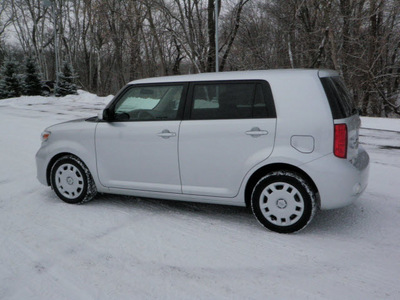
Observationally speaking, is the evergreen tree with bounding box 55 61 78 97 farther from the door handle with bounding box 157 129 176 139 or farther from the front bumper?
the door handle with bounding box 157 129 176 139

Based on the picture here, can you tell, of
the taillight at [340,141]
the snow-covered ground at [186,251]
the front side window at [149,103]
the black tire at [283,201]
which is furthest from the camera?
the front side window at [149,103]

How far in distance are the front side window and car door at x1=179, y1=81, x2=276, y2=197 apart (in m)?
0.20

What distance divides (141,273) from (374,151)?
6320mm

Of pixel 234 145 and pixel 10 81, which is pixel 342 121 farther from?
pixel 10 81

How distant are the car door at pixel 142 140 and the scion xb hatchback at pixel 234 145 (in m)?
0.01

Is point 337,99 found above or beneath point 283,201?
above

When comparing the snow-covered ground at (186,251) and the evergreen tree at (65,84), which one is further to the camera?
the evergreen tree at (65,84)

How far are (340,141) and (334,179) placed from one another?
369 mm

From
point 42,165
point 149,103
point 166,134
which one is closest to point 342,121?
point 166,134

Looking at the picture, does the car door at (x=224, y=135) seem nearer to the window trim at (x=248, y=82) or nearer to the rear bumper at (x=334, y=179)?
the window trim at (x=248, y=82)

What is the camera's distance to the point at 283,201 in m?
3.93

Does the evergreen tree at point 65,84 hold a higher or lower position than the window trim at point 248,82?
higher

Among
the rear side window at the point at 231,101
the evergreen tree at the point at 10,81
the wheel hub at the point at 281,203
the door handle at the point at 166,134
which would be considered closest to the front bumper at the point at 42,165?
the door handle at the point at 166,134

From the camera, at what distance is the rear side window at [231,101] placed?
13.1ft
